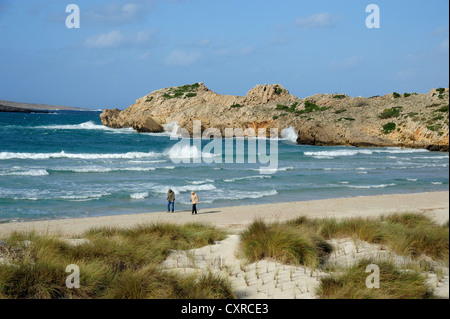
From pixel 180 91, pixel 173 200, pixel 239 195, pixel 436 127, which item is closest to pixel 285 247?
pixel 173 200

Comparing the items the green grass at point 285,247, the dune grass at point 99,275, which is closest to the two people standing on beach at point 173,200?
the dune grass at point 99,275

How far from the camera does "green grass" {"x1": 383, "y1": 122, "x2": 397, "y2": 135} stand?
48.1 m

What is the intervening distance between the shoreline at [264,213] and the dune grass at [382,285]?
7.65m

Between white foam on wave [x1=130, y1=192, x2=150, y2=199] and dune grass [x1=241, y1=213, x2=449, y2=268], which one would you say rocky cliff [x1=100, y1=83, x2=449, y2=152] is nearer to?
white foam on wave [x1=130, y1=192, x2=150, y2=199]

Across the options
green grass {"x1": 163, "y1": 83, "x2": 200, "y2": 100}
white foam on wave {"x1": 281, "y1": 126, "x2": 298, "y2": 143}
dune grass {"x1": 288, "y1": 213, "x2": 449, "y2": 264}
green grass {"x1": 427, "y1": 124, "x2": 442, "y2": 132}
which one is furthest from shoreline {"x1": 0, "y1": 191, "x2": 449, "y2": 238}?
green grass {"x1": 163, "y1": 83, "x2": 200, "y2": 100}

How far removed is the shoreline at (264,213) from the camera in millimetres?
13992

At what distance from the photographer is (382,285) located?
205 inches

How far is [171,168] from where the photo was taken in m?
30.3

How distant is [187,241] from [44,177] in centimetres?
1852

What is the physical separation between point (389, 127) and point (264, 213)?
1435 inches

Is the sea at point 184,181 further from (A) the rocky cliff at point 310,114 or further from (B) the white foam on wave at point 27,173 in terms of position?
(A) the rocky cliff at point 310,114

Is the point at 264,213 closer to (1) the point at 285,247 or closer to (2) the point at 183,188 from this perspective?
(2) the point at 183,188

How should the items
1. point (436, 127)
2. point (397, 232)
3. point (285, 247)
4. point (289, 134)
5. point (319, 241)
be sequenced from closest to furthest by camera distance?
point (285, 247)
point (319, 241)
point (397, 232)
point (436, 127)
point (289, 134)
